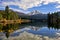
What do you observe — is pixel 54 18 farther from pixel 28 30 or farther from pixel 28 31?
pixel 28 31

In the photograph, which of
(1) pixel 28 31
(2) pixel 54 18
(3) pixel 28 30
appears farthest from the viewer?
(2) pixel 54 18

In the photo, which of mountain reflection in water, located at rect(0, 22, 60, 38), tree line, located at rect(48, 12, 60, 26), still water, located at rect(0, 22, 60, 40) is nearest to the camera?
still water, located at rect(0, 22, 60, 40)

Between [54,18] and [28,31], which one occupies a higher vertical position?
[54,18]

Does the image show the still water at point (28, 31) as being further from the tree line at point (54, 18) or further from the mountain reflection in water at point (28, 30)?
the tree line at point (54, 18)

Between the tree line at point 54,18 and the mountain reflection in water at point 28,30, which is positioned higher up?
the tree line at point 54,18

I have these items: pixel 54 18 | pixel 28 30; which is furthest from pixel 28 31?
pixel 54 18

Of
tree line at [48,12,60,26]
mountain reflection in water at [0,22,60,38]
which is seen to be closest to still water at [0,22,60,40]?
mountain reflection in water at [0,22,60,38]

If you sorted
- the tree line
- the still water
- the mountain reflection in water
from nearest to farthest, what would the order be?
the still water < the mountain reflection in water < the tree line

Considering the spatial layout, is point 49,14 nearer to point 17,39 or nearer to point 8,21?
point 8,21

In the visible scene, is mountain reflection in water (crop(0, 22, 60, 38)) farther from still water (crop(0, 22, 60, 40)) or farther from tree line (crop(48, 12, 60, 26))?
tree line (crop(48, 12, 60, 26))

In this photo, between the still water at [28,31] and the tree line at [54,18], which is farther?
the tree line at [54,18]

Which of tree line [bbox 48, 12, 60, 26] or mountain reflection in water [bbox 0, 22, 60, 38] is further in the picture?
tree line [bbox 48, 12, 60, 26]

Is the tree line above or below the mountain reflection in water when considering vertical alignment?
above

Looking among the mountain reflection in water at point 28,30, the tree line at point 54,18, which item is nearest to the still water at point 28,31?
the mountain reflection in water at point 28,30
